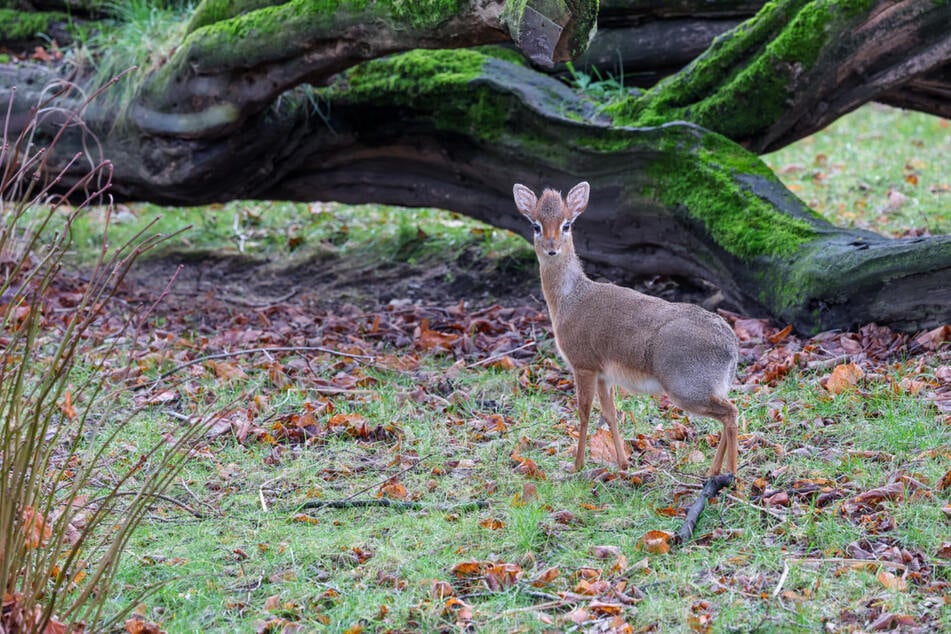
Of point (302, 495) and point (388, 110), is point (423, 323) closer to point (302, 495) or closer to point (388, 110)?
point (388, 110)

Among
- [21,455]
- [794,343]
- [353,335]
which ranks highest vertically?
[21,455]

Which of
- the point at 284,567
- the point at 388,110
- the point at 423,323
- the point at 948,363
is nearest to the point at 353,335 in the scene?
the point at 423,323

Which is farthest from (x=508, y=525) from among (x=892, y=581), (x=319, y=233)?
(x=319, y=233)

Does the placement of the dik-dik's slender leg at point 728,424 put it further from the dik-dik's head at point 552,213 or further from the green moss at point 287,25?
the green moss at point 287,25

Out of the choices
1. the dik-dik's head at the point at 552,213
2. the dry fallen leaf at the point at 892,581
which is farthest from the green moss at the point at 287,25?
the dry fallen leaf at the point at 892,581

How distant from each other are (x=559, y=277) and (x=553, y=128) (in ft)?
7.57

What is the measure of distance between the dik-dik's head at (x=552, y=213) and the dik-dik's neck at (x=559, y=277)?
48 millimetres

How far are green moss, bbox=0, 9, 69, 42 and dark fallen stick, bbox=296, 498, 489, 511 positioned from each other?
685 cm

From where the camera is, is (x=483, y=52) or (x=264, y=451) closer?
(x=264, y=451)

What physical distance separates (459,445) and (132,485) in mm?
1697

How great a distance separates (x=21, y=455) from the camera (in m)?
3.35

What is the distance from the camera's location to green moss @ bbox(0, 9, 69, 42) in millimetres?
9992

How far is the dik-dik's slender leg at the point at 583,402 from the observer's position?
211 inches

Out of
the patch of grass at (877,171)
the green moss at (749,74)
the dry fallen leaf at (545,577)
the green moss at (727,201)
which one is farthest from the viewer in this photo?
the patch of grass at (877,171)
